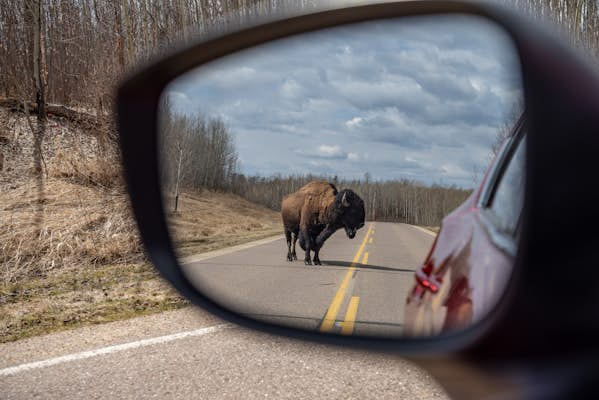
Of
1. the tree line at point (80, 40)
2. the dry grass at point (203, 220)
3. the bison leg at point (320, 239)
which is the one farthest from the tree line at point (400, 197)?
the tree line at point (80, 40)

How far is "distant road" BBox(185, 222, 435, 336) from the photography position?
1.19 meters

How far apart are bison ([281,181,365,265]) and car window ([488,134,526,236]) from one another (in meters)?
0.40

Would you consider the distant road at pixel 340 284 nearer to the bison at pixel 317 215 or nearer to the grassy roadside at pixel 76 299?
the bison at pixel 317 215

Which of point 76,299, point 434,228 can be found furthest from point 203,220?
point 76,299

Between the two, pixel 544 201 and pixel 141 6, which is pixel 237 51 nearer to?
pixel 544 201

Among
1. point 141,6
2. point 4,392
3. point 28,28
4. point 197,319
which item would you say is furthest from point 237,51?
point 28,28

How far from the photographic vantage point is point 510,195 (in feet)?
3.10

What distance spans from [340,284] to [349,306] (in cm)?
23

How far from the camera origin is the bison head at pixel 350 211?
1355 millimetres

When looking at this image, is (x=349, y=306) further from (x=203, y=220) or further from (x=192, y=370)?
(x=192, y=370)

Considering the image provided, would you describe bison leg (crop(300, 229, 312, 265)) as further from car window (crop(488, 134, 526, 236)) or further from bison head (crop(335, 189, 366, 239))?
car window (crop(488, 134, 526, 236))

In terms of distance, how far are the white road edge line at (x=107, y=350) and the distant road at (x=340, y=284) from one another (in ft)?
11.8

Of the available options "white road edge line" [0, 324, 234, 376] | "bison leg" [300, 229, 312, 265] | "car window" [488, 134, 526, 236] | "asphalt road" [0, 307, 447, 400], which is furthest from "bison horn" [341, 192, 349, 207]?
"white road edge line" [0, 324, 234, 376]

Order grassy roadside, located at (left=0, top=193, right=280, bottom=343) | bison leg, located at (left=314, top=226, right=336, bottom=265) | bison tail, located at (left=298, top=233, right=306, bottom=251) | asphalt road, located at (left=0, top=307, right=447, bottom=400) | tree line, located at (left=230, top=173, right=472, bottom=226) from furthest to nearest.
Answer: grassy roadside, located at (left=0, top=193, right=280, bottom=343), asphalt road, located at (left=0, top=307, right=447, bottom=400), bison tail, located at (left=298, top=233, right=306, bottom=251), bison leg, located at (left=314, top=226, right=336, bottom=265), tree line, located at (left=230, top=173, right=472, bottom=226)
